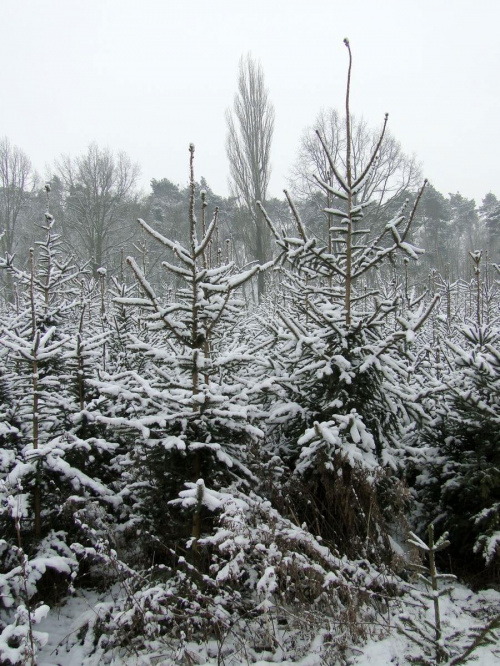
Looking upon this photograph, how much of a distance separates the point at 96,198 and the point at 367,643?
24.6m

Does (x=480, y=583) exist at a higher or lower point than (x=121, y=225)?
lower

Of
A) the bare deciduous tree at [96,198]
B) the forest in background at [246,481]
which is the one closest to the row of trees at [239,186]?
the bare deciduous tree at [96,198]

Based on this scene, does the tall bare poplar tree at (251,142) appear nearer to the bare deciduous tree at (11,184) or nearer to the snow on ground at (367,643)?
the bare deciduous tree at (11,184)

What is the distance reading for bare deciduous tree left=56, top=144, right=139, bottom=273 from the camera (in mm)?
23281

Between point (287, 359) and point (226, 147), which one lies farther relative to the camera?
point (226, 147)

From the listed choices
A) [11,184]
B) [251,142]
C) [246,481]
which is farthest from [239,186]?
[246,481]

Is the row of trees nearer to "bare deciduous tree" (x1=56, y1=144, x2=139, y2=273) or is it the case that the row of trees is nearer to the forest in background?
"bare deciduous tree" (x1=56, y1=144, x2=139, y2=273)

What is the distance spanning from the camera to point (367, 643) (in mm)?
2934

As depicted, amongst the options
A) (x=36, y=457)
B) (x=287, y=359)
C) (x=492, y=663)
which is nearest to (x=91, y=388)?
(x=36, y=457)

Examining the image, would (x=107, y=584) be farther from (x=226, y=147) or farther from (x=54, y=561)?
(x=226, y=147)

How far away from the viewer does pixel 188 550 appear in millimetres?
3598

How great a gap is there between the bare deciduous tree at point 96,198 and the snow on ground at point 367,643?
67.4ft

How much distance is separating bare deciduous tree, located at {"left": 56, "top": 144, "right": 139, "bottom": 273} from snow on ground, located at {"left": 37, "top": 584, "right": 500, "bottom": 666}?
20.5m

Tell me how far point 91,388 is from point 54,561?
70.1 inches
